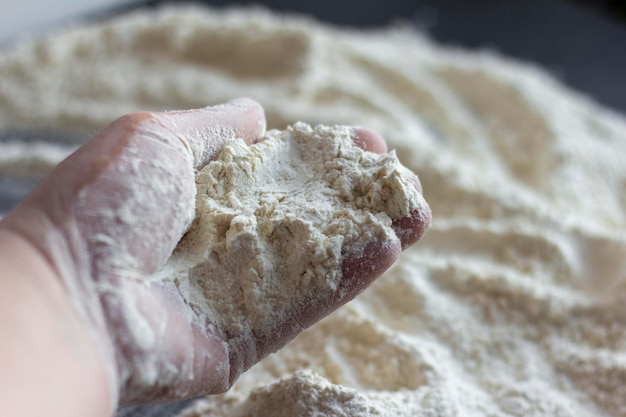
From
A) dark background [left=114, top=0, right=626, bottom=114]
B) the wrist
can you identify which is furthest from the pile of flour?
the wrist

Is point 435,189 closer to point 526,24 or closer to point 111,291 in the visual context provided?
point 111,291

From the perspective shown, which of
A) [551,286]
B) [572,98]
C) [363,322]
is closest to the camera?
[363,322]

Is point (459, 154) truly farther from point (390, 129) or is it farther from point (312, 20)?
point (312, 20)

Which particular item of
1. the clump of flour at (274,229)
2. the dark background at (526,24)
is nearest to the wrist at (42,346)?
the clump of flour at (274,229)

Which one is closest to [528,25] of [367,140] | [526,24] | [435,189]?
[526,24]

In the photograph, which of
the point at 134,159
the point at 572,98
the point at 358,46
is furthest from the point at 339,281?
the point at 572,98

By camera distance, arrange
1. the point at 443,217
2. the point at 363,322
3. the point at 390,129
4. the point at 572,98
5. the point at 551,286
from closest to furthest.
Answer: the point at 363,322 → the point at 551,286 → the point at 443,217 → the point at 390,129 → the point at 572,98

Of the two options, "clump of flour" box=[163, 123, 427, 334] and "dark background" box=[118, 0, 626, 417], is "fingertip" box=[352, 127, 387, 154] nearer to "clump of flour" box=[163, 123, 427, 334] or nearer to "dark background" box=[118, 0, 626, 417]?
"clump of flour" box=[163, 123, 427, 334]

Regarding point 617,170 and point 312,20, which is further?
point 312,20
